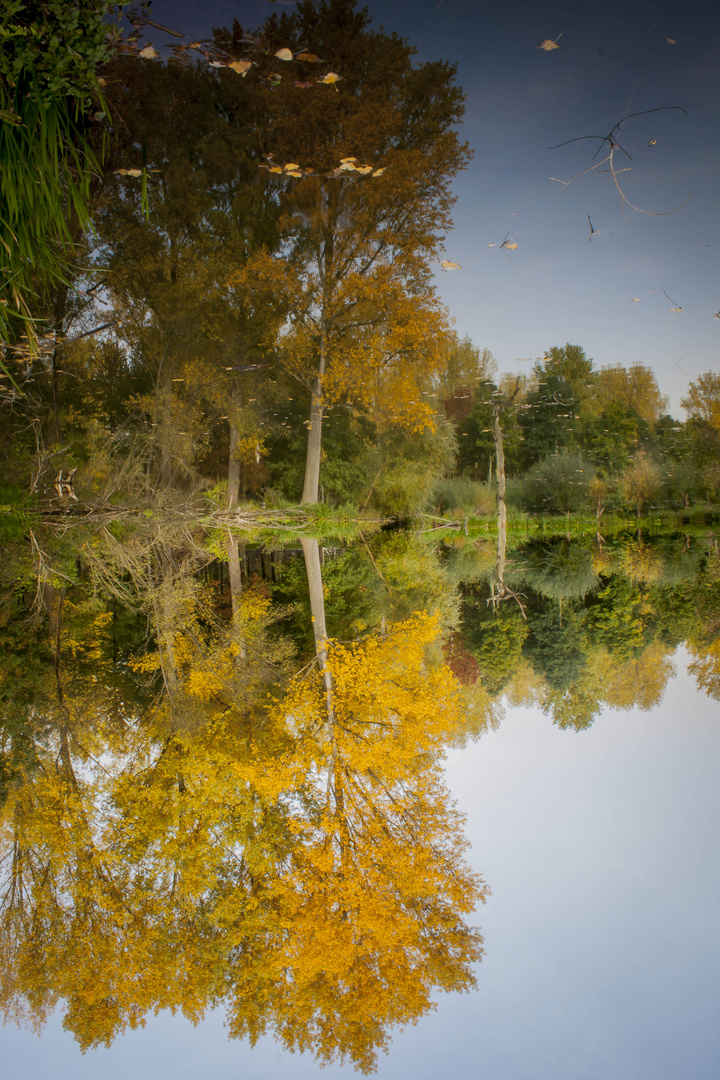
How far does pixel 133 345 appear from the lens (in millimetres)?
11688

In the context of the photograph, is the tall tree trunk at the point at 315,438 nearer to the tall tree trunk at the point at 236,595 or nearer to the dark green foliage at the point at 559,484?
the tall tree trunk at the point at 236,595

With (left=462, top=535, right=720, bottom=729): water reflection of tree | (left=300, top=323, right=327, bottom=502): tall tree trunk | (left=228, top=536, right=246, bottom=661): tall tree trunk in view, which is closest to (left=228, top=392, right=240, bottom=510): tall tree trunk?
(left=300, top=323, right=327, bottom=502): tall tree trunk

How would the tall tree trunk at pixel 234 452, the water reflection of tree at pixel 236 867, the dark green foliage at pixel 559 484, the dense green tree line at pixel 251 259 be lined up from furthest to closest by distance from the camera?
the dark green foliage at pixel 559 484, the tall tree trunk at pixel 234 452, the dense green tree line at pixel 251 259, the water reflection of tree at pixel 236 867

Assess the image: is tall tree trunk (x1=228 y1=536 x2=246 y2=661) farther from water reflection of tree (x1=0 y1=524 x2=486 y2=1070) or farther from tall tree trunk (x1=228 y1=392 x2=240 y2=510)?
tall tree trunk (x1=228 y1=392 x2=240 y2=510)

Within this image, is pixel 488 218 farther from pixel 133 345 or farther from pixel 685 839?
pixel 685 839

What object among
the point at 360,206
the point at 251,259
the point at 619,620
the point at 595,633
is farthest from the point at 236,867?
the point at 360,206

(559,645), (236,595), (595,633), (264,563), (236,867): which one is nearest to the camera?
(236,867)

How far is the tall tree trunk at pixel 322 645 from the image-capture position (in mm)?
3014

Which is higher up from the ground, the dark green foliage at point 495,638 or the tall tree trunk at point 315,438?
the tall tree trunk at point 315,438

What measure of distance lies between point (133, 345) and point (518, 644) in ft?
33.0

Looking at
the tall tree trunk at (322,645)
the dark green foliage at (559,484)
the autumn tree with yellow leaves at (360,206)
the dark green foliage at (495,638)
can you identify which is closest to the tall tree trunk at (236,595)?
the tall tree trunk at (322,645)

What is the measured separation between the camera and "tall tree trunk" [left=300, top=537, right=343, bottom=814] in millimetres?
3014

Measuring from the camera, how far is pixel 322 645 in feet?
16.6

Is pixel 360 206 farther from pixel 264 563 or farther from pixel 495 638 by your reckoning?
pixel 495 638
